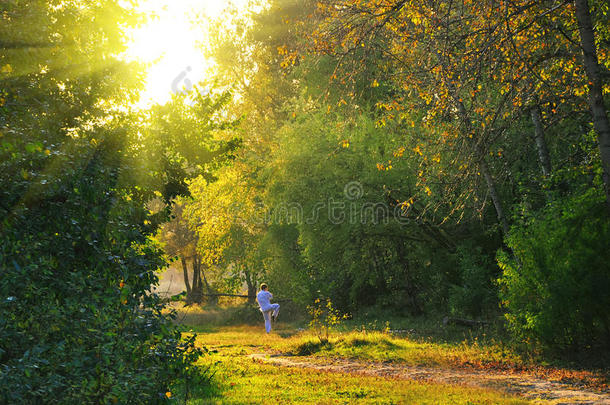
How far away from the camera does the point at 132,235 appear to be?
6520 mm

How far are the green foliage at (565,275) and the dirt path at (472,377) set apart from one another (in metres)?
1.46

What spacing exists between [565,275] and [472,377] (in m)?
2.93

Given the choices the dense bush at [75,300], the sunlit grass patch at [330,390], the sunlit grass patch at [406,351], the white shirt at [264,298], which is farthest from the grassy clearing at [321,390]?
the white shirt at [264,298]

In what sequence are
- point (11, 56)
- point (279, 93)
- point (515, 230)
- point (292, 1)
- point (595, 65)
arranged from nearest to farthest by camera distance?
point (595, 65) → point (11, 56) → point (515, 230) → point (292, 1) → point (279, 93)

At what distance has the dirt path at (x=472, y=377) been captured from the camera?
989 centimetres

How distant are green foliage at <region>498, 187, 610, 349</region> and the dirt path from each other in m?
1.46

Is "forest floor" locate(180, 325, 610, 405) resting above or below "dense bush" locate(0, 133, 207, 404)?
below

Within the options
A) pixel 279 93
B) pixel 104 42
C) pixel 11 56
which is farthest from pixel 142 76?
pixel 279 93

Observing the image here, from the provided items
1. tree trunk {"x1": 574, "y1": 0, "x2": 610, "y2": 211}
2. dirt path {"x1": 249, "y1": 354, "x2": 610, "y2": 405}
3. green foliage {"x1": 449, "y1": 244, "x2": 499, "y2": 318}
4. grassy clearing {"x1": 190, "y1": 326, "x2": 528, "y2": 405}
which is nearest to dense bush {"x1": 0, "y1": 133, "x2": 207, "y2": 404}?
grassy clearing {"x1": 190, "y1": 326, "x2": 528, "y2": 405}

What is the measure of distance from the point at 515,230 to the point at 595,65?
5.71m

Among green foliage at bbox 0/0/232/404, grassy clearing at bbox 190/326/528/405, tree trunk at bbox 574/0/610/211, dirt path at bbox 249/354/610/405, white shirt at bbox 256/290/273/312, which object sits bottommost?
dirt path at bbox 249/354/610/405

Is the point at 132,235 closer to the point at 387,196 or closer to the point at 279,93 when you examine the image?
the point at 387,196

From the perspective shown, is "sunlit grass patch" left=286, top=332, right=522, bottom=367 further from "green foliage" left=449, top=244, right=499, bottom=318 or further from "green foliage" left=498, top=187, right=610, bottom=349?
"green foliage" left=449, top=244, right=499, bottom=318

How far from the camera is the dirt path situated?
9890 mm
